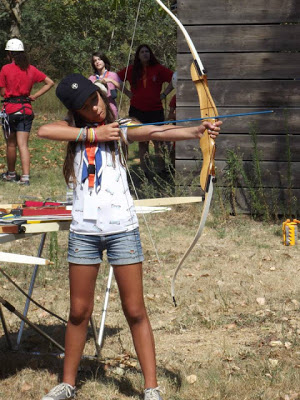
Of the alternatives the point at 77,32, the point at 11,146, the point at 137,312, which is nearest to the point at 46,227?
the point at 137,312

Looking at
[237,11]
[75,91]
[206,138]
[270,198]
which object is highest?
[237,11]

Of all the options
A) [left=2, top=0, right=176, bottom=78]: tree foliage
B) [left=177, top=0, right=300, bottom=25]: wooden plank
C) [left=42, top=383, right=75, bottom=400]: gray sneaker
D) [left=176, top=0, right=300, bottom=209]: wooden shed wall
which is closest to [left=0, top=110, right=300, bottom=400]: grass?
[left=42, top=383, right=75, bottom=400]: gray sneaker

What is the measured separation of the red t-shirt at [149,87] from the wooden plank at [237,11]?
1.44 meters

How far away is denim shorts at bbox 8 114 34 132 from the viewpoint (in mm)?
9141

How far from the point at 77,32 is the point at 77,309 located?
23478 mm

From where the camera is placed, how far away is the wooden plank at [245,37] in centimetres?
739

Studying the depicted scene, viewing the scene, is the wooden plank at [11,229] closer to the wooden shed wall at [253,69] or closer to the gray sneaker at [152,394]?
the gray sneaker at [152,394]

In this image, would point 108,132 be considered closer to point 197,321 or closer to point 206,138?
point 206,138

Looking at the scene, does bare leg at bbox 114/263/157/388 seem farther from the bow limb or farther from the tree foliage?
the tree foliage

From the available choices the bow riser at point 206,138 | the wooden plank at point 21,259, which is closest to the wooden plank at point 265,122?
the bow riser at point 206,138

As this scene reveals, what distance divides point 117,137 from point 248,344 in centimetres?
178

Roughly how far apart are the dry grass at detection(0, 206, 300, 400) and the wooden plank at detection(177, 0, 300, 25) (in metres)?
2.08

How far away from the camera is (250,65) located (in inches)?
295

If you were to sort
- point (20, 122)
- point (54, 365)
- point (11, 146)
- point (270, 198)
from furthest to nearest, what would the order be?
point (11, 146) < point (20, 122) < point (270, 198) < point (54, 365)
